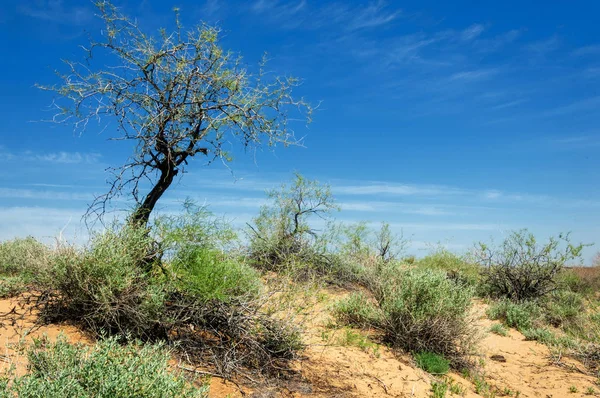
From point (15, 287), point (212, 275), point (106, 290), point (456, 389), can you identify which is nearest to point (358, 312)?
point (456, 389)

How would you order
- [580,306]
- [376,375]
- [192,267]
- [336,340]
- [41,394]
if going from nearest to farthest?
[41,394], [192,267], [376,375], [336,340], [580,306]

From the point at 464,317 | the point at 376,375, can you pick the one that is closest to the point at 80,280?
the point at 376,375

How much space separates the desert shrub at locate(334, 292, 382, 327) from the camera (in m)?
10.3

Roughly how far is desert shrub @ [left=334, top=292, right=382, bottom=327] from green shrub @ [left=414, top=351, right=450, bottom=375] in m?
1.32

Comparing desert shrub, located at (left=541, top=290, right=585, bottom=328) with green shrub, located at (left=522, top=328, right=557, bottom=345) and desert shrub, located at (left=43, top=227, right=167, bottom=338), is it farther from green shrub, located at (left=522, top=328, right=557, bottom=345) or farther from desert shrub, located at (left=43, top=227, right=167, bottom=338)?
desert shrub, located at (left=43, top=227, right=167, bottom=338)

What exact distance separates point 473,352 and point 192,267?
6.54m

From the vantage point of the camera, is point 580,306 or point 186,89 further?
point 580,306

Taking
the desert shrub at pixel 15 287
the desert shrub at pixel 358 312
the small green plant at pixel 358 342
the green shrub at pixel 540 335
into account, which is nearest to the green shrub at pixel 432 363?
the small green plant at pixel 358 342

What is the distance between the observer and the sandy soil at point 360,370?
633 centimetres

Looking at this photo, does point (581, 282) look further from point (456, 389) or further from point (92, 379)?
point (92, 379)

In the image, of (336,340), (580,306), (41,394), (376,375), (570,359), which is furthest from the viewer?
(580,306)

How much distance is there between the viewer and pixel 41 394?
12.1 feet

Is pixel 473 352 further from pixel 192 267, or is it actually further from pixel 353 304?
pixel 192 267

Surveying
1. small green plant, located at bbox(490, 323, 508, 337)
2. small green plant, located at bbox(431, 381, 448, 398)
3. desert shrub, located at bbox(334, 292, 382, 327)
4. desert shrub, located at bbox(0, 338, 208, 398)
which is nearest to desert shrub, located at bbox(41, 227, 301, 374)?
desert shrub, located at bbox(0, 338, 208, 398)
